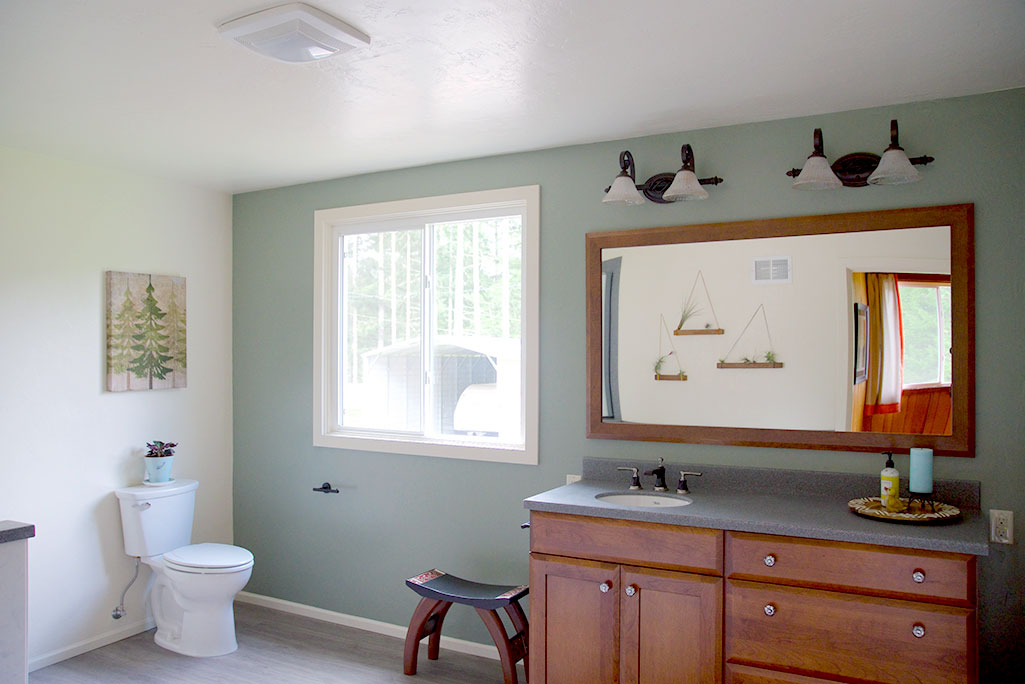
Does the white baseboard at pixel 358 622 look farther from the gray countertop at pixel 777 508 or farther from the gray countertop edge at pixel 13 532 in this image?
the gray countertop edge at pixel 13 532

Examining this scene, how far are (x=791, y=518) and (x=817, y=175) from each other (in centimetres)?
124

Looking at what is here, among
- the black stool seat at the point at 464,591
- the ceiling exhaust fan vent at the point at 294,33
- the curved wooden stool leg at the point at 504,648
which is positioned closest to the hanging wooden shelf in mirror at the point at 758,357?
the black stool seat at the point at 464,591

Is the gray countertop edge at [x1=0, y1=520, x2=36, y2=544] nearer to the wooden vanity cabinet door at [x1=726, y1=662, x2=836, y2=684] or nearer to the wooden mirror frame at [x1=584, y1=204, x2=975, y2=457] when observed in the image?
the wooden mirror frame at [x1=584, y1=204, x2=975, y2=457]

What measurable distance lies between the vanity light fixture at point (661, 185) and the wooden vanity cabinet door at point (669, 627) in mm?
1453

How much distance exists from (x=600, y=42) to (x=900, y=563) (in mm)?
1817

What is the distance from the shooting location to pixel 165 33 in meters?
2.22

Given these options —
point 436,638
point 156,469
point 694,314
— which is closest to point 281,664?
point 436,638

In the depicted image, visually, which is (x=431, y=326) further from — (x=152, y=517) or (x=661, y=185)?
(x=152, y=517)

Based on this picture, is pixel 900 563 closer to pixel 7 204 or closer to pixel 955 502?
pixel 955 502

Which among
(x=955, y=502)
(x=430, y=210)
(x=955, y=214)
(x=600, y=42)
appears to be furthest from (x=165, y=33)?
(x=955, y=502)

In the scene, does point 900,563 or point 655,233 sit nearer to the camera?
point 900,563

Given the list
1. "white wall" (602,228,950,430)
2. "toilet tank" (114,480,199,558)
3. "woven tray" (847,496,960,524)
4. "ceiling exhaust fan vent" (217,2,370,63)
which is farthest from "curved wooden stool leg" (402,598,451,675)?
"ceiling exhaust fan vent" (217,2,370,63)

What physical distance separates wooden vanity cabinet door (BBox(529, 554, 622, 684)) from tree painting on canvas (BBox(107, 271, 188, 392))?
2425 millimetres

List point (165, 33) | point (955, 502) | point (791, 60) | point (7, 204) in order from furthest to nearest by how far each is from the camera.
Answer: point (7, 204), point (955, 502), point (791, 60), point (165, 33)
